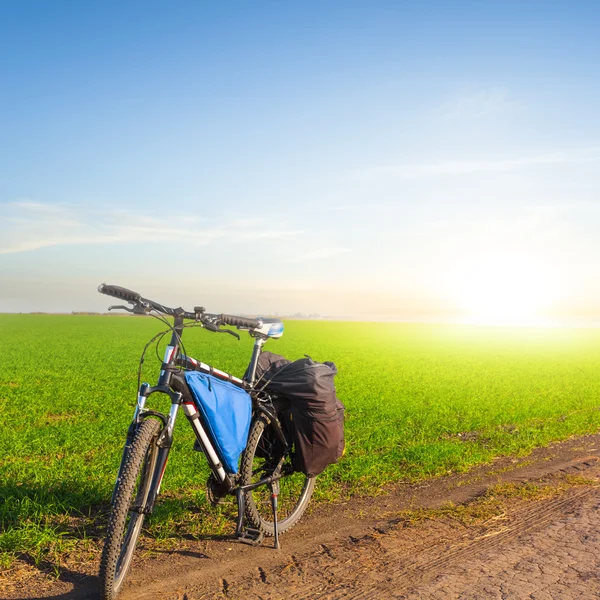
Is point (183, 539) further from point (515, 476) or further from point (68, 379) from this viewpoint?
point (68, 379)

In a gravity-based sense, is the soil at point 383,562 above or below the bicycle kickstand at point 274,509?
below

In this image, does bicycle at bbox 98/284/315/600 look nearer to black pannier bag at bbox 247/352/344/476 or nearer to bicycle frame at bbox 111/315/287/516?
bicycle frame at bbox 111/315/287/516

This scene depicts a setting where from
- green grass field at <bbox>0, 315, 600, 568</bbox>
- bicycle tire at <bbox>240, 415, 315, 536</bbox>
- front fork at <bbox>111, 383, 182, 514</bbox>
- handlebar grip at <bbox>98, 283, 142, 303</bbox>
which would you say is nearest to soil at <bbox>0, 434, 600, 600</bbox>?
bicycle tire at <bbox>240, 415, 315, 536</bbox>

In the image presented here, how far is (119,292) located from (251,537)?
2.71 metres

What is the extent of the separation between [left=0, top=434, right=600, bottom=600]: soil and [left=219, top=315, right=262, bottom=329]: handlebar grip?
2042 mm

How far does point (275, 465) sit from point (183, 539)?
1.09m

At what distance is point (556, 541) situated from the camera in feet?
18.4

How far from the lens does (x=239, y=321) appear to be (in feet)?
17.0

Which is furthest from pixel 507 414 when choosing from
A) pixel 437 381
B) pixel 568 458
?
pixel 437 381

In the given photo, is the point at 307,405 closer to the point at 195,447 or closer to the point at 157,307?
the point at 195,447

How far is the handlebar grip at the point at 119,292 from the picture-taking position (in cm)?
441

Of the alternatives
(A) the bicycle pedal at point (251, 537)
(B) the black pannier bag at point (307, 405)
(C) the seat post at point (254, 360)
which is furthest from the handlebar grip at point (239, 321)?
(A) the bicycle pedal at point (251, 537)

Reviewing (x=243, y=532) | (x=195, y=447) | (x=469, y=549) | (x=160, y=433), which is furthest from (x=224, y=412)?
(x=469, y=549)

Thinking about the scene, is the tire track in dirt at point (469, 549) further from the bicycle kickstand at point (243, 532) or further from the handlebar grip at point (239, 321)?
the handlebar grip at point (239, 321)
